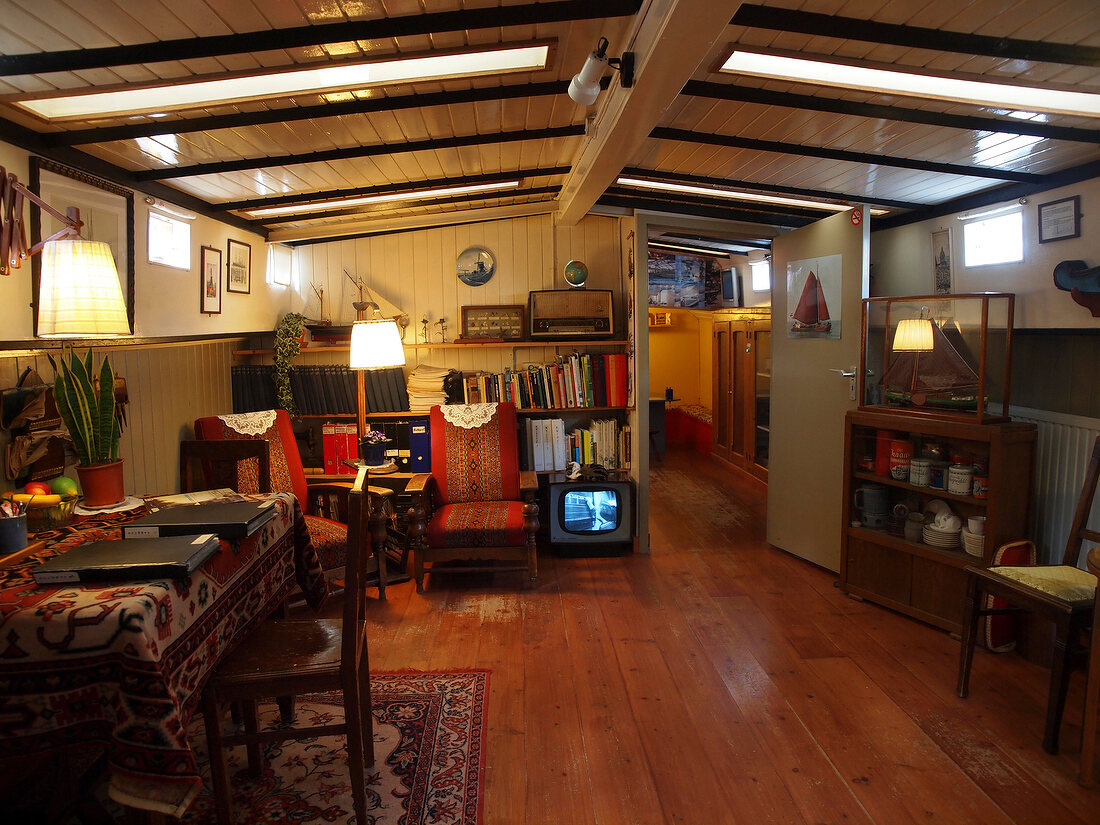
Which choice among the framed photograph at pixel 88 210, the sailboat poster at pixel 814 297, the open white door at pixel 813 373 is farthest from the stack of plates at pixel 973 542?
the framed photograph at pixel 88 210

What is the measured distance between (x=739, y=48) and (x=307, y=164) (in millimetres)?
1943

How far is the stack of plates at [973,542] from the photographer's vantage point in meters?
3.04

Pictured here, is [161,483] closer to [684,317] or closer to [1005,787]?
[1005,787]

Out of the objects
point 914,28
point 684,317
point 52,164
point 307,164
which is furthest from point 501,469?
point 684,317

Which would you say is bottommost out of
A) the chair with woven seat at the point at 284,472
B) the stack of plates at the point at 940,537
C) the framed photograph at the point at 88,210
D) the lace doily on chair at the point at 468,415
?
the stack of plates at the point at 940,537

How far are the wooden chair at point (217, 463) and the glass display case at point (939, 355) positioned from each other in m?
3.00

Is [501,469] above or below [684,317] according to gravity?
below

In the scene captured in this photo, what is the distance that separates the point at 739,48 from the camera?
6.84 feet

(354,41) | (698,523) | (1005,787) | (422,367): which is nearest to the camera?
(354,41)

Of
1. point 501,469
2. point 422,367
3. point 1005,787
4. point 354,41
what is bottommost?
point 1005,787

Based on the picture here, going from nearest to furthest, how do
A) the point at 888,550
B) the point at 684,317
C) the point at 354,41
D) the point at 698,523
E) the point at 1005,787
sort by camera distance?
1. the point at 354,41
2. the point at 1005,787
3. the point at 888,550
4. the point at 698,523
5. the point at 684,317

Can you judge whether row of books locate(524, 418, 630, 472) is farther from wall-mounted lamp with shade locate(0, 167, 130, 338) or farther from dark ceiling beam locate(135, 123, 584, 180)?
wall-mounted lamp with shade locate(0, 167, 130, 338)

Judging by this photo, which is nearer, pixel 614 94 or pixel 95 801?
pixel 95 801

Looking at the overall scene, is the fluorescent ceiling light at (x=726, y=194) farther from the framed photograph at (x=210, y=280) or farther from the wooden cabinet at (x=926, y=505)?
the framed photograph at (x=210, y=280)
